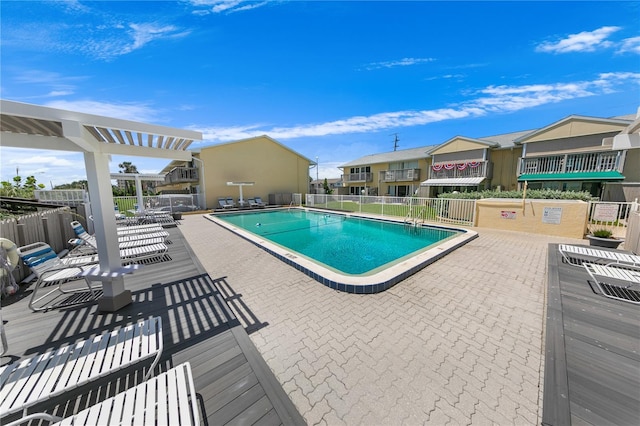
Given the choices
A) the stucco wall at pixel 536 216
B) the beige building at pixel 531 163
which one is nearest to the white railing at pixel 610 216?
the stucco wall at pixel 536 216

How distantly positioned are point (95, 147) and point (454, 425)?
5.22 metres

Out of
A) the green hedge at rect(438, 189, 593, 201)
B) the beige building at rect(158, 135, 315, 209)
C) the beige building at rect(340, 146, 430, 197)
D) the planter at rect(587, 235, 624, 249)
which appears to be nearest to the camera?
the planter at rect(587, 235, 624, 249)

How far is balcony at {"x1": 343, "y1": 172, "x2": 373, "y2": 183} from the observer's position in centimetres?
2842

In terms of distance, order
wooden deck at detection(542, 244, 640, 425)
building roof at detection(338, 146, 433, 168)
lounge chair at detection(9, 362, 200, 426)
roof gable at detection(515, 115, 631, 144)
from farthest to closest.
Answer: building roof at detection(338, 146, 433, 168) → roof gable at detection(515, 115, 631, 144) → wooden deck at detection(542, 244, 640, 425) → lounge chair at detection(9, 362, 200, 426)

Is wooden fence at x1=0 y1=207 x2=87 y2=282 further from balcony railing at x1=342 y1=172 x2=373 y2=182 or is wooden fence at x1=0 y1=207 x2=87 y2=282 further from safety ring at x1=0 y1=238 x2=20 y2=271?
balcony railing at x1=342 y1=172 x2=373 y2=182

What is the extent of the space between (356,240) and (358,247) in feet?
3.66

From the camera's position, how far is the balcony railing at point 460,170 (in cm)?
1955

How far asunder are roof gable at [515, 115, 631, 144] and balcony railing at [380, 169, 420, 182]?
8682mm

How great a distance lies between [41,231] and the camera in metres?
5.54

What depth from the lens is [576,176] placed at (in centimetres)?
1555

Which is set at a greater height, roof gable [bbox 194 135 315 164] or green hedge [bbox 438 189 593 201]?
roof gable [bbox 194 135 315 164]

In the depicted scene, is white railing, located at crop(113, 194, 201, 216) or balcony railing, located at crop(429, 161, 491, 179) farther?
balcony railing, located at crop(429, 161, 491, 179)

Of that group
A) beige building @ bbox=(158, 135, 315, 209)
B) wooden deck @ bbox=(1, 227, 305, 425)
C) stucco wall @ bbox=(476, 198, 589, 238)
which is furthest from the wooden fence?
stucco wall @ bbox=(476, 198, 589, 238)

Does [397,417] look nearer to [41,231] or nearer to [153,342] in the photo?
[153,342]
